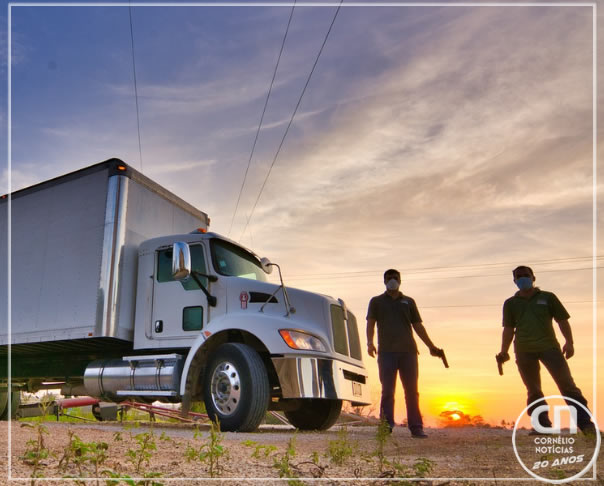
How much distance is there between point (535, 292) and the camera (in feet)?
21.8

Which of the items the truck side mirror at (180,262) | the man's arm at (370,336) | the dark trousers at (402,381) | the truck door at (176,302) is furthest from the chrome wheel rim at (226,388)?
the dark trousers at (402,381)

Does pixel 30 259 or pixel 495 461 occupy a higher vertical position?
pixel 30 259

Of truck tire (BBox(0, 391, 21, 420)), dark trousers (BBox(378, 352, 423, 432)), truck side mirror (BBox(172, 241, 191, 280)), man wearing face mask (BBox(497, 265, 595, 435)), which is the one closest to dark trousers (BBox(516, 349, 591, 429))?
man wearing face mask (BBox(497, 265, 595, 435))

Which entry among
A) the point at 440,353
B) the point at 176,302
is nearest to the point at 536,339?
the point at 440,353

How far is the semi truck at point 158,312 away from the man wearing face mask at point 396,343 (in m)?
0.86

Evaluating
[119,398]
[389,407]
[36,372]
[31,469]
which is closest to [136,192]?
[119,398]

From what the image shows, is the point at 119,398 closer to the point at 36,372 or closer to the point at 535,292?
the point at 36,372

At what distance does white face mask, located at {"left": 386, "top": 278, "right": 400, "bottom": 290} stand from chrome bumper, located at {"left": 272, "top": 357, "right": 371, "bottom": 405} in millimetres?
1235

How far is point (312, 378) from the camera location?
7.11m

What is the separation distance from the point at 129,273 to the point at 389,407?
14.1ft

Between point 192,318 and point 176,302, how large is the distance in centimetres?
37

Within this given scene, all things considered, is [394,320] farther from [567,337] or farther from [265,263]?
[265,263]

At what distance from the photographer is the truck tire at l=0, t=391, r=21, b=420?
37.8ft

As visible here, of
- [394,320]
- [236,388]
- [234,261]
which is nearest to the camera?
[394,320]
